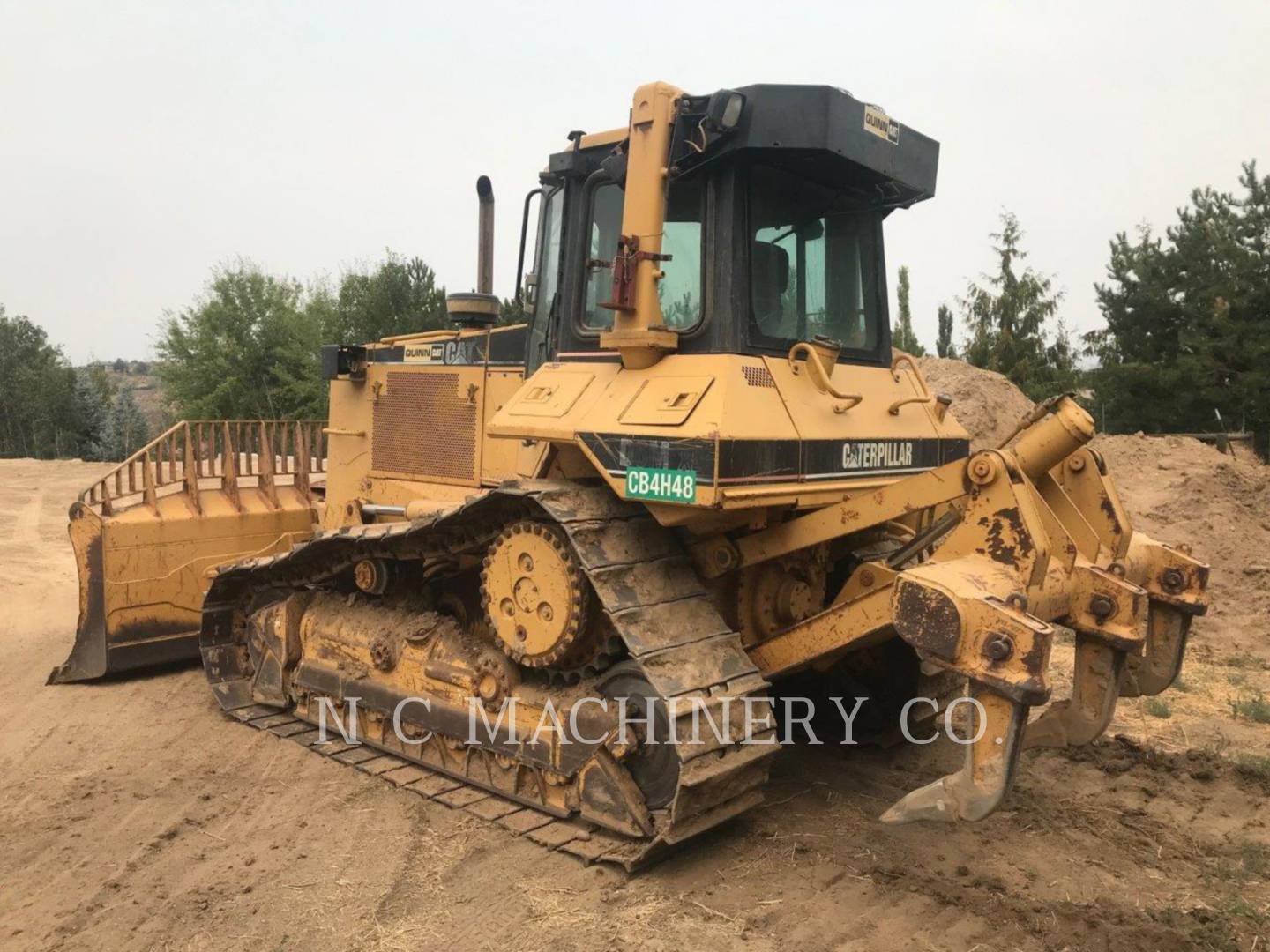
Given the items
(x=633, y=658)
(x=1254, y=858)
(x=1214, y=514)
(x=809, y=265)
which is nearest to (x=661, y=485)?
(x=633, y=658)

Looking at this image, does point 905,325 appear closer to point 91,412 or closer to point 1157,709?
point 1157,709

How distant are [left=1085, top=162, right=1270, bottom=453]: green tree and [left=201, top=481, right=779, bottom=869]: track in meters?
19.0

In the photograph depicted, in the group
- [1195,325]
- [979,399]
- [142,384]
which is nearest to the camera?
[979,399]

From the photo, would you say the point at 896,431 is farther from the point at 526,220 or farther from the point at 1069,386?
the point at 1069,386

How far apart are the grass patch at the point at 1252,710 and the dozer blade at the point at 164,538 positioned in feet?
22.1

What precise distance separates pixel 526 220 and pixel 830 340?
6.01 ft

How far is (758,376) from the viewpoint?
425 cm

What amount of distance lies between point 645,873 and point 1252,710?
4396mm

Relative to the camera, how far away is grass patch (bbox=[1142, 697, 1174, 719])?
618cm

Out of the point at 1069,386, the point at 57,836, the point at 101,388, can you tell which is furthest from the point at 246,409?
the point at 57,836

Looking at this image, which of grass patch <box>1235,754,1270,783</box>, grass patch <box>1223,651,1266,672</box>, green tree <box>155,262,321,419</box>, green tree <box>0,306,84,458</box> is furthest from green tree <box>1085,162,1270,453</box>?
green tree <box>0,306,84,458</box>

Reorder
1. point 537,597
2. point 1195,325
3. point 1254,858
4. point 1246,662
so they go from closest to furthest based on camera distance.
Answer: point 1254,858, point 537,597, point 1246,662, point 1195,325

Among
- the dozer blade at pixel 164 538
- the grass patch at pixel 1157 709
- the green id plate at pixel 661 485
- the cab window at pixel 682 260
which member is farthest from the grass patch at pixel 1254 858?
the dozer blade at pixel 164 538

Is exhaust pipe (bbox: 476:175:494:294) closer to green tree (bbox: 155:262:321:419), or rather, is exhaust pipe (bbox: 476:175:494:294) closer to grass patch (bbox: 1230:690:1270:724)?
grass patch (bbox: 1230:690:1270:724)
